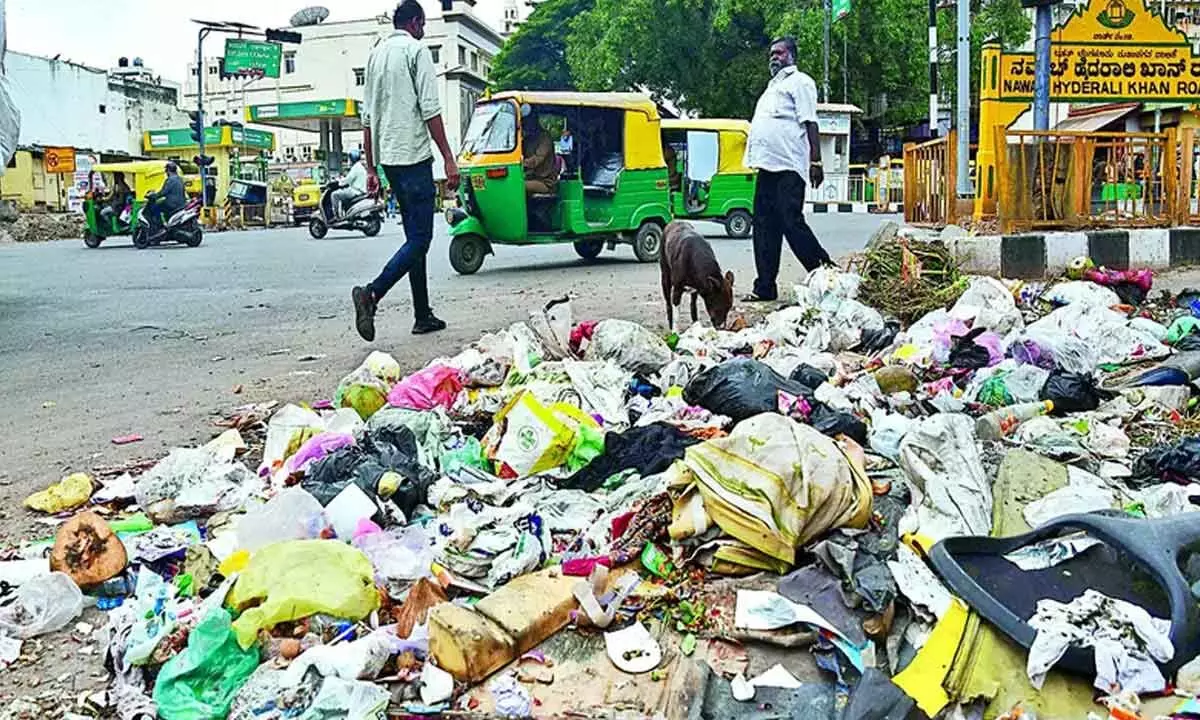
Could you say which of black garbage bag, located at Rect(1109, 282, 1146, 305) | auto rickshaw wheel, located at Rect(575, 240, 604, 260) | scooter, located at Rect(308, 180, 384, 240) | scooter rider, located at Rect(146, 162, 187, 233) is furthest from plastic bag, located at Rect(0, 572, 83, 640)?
scooter, located at Rect(308, 180, 384, 240)

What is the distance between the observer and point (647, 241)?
11148 millimetres

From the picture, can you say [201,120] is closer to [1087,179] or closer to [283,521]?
[1087,179]

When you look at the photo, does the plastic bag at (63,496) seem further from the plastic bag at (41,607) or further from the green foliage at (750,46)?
the green foliage at (750,46)

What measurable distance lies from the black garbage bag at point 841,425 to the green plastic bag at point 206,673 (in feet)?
6.22

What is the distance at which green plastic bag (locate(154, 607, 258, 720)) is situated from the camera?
6.95 feet

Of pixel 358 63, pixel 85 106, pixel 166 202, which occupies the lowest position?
pixel 166 202

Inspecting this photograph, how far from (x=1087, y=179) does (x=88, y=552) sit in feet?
23.8

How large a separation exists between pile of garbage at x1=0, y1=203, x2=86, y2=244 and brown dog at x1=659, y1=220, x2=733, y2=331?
71.0ft

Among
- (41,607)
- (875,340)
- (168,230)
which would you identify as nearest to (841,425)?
(875,340)

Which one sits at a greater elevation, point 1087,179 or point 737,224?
point 1087,179

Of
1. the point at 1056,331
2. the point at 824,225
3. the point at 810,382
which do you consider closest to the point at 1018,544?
the point at 810,382

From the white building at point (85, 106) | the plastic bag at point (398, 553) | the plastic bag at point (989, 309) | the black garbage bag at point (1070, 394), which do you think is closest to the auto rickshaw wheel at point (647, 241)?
the plastic bag at point (989, 309)

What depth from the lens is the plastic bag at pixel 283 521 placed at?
9.14 feet

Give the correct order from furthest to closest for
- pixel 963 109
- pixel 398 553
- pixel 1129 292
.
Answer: pixel 963 109
pixel 1129 292
pixel 398 553
